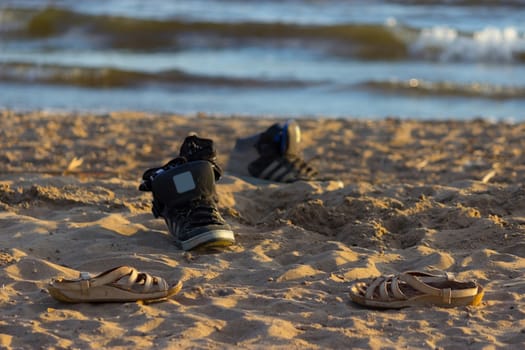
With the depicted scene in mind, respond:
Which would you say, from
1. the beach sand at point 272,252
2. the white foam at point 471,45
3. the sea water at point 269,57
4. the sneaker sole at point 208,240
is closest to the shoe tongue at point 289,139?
the beach sand at point 272,252

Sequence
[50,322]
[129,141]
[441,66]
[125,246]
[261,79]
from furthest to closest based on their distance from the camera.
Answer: [441,66] → [261,79] → [129,141] → [125,246] → [50,322]

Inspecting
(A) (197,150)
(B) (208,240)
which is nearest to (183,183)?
(A) (197,150)

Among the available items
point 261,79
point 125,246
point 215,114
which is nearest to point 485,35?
point 261,79

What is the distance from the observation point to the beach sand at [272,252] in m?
3.51

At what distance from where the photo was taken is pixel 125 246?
4.57 meters

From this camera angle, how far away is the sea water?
11.8 metres

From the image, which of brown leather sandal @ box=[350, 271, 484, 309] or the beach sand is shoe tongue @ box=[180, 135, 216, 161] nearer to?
the beach sand

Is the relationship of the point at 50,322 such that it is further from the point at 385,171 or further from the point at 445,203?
the point at 385,171

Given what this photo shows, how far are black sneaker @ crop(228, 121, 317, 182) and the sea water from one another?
15.0ft

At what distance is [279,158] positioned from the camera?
608 cm

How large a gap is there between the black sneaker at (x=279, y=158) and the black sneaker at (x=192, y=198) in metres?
1.29

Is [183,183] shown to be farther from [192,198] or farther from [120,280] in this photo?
[120,280]

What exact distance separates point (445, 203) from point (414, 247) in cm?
80

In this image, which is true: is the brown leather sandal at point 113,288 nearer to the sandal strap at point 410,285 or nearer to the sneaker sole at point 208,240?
the sneaker sole at point 208,240
